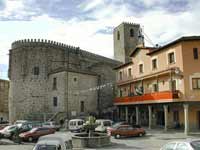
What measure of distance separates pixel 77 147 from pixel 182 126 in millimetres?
15834

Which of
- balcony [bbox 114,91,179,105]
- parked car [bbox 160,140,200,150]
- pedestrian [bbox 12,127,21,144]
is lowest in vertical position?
pedestrian [bbox 12,127,21,144]

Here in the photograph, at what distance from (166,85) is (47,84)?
22.3 meters

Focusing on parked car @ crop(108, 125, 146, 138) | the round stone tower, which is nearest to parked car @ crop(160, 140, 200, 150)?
parked car @ crop(108, 125, 146, 138)

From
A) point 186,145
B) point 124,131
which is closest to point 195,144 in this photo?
point 186,145

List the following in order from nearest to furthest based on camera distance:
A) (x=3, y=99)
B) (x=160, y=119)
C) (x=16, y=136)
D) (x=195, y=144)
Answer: (x=195, y=144), (x=16, y=136), (x=160, y=119), (x=3, y=99)

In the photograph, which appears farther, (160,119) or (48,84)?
(48,84)

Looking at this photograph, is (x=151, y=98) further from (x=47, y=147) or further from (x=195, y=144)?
(x=195, y=144)

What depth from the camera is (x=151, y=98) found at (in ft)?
125

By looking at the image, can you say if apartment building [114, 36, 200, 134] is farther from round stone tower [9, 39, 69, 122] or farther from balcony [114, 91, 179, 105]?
round stone tower [9, 39, 69, 122]

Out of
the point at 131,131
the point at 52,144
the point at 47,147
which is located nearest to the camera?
the point at 47,147

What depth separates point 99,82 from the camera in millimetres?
55938

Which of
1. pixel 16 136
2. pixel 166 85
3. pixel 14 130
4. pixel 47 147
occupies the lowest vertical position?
pixel 16 136

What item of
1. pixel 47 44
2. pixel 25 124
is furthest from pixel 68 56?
pixel 25 124

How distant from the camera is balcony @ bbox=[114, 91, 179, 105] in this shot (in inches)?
1341
